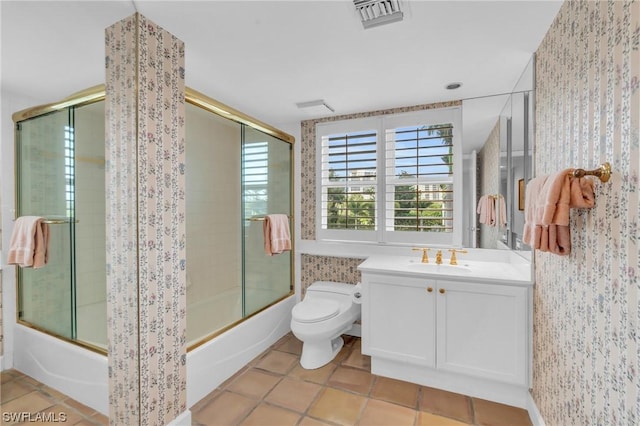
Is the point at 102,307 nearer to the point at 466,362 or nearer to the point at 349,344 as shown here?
the point at 349,344

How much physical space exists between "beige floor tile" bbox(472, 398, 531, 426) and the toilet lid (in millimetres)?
1131

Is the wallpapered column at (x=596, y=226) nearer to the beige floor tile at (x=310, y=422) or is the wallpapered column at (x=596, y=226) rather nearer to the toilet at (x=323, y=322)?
the beige floor tile at (x=310, y=422)

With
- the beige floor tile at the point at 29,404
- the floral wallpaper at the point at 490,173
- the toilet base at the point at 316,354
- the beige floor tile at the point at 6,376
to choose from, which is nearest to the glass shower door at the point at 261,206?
the toilet base at the point at 316,354

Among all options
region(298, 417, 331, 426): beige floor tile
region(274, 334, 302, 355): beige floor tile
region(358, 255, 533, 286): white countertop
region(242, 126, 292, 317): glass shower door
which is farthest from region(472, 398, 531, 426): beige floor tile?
region(242, 126, 292, 317): glass shower door

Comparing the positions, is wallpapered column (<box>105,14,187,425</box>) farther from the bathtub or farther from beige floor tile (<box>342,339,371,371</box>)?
beige floor tile (<box>342,339,371,371</box>)

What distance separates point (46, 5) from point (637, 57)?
2.25m

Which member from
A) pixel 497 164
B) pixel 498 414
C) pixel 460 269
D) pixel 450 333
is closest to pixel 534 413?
pixel 498 414

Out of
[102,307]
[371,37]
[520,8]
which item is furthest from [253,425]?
[520,8]

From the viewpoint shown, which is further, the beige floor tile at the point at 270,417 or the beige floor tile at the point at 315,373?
the beige floor tile at the point at 315,373

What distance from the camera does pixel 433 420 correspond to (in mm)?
1769

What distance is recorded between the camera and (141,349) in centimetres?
142

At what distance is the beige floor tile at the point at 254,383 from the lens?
79.2 inches

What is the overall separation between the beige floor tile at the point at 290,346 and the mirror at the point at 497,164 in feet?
5.85

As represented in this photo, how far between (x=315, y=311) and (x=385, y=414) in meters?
0.85
